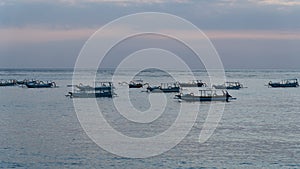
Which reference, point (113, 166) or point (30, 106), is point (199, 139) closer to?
point (113, 166)

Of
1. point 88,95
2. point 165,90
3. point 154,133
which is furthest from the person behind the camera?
point 165,90

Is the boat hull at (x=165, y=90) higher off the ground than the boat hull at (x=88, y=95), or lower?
higher

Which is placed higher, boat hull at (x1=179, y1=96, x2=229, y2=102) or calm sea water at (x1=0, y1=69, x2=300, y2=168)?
boat hull at (x1=179, y1=96, x2=229, y2=102)

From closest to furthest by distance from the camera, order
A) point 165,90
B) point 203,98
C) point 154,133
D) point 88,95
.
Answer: point 154,133
point 203,98
point 88,95
point 165,90

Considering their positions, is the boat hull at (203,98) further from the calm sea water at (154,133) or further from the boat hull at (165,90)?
the boat hull at (165,90)

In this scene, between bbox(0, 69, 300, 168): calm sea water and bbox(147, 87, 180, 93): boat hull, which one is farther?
bbox(147, 87, 180, 93): boat hull

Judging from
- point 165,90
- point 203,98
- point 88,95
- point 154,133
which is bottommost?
point 154,133

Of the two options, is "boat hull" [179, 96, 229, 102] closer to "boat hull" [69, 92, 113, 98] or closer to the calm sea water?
"boat hull" [69, 92, 113, 98]

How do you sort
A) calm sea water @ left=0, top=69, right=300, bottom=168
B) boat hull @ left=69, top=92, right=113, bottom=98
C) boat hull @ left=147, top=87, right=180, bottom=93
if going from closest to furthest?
calm sea water @ left=0, top=69, right=300, bottom=168 < boat hull @ left=69, top=92, right=113, bottom=98 < boat hull @ left=147, top=87, right=180, bottom=93

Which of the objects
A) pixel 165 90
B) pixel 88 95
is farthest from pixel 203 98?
pixel 165 90

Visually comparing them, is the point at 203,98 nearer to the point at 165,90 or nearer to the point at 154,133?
the point at 165,90

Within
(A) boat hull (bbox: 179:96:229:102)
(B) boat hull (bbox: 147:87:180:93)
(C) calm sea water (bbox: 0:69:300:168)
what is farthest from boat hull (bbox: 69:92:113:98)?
(C) calm sea water (bbox: 0:69:300:168)

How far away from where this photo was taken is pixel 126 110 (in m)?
48.1

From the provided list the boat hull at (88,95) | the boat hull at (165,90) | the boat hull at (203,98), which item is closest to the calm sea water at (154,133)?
the boat hull at (203,98)
